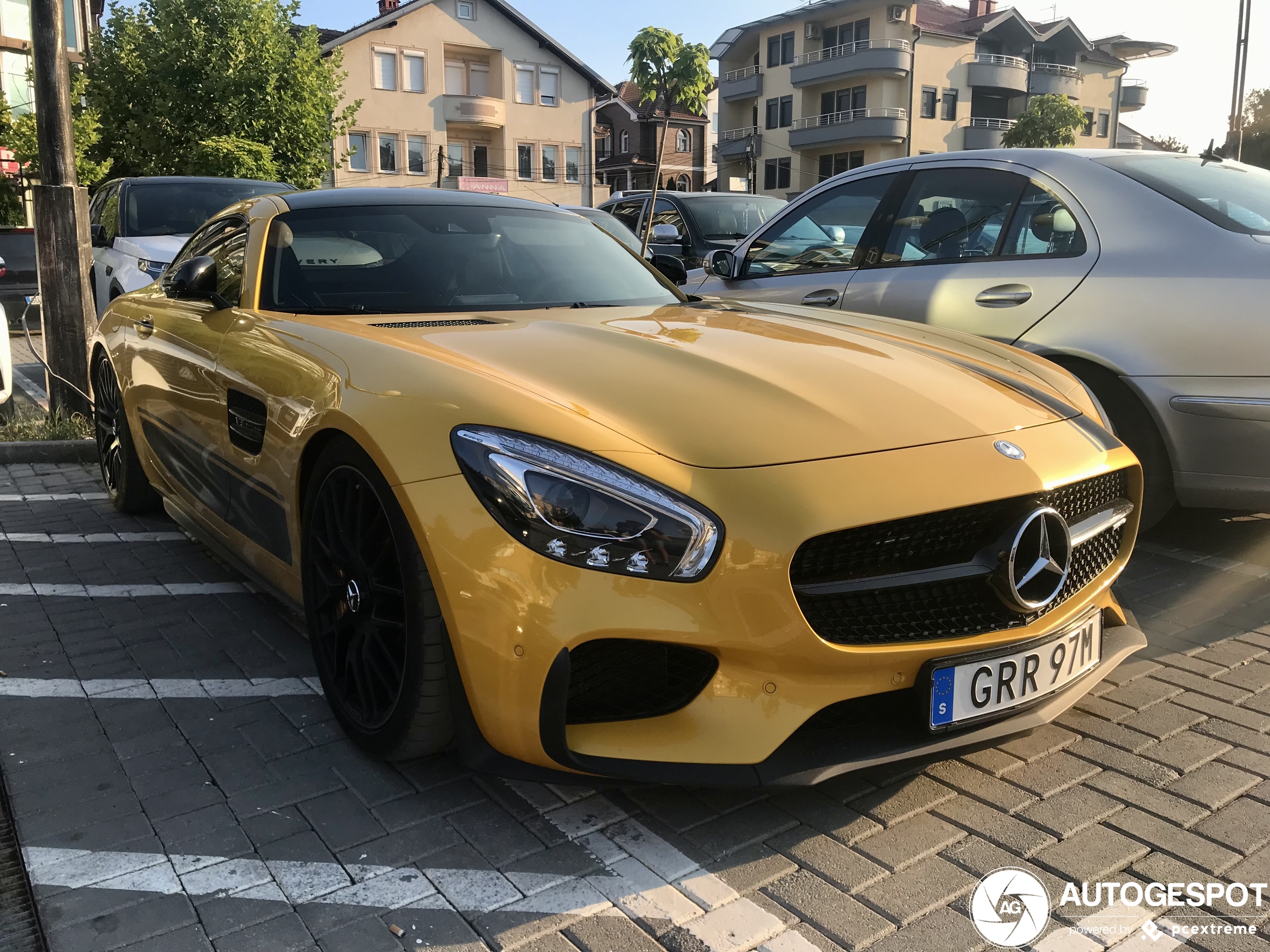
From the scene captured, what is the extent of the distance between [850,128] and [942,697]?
177 feet

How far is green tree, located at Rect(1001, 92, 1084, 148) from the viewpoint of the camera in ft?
170

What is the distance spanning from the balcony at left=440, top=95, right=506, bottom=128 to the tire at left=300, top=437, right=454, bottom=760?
149ft

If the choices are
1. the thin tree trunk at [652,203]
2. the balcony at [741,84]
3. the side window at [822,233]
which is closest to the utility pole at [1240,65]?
the thin tree trunk at [652,203]

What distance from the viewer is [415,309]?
11.7 ft

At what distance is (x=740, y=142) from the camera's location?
5931cm

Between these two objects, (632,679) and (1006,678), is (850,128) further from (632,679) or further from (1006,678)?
(632,679)

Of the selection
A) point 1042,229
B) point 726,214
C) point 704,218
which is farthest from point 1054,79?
point 1042,229

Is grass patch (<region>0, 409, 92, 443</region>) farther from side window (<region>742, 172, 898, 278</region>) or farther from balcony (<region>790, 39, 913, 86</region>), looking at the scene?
balcony (<region>790, 39, 913, 86</region>)

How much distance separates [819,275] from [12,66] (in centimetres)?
3471

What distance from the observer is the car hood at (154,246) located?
8.88 metres

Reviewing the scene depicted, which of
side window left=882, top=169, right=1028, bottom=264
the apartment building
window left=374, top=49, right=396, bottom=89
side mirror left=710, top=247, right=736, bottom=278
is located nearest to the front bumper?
side window left=882, top=169, right=1028, bottom=264

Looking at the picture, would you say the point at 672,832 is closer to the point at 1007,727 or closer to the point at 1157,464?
the point at 1007,727

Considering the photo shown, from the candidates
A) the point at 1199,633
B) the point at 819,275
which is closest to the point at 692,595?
the point at 1199,633

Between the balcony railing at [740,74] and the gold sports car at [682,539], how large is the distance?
59.2 meters
